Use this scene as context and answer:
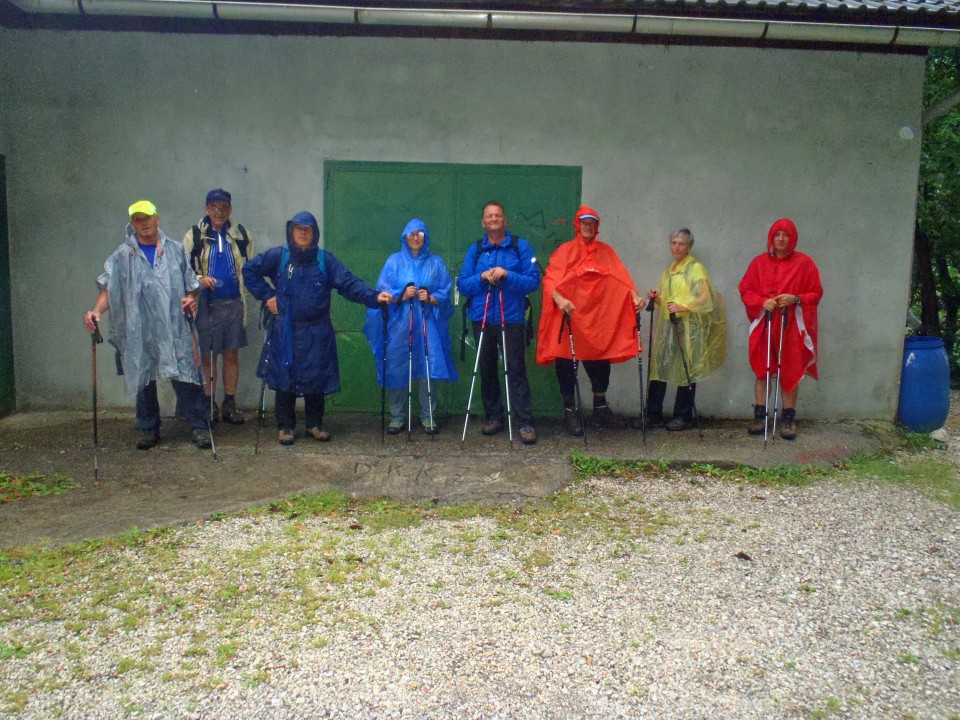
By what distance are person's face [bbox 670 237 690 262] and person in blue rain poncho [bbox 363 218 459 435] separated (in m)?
1.82

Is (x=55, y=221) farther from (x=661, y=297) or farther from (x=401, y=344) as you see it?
(x=661, y=297)

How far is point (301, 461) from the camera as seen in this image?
5.72m

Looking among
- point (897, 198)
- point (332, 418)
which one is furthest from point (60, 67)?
point (897, 198)

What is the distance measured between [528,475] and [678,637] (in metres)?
2.06

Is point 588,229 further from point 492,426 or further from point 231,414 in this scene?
point 231,414

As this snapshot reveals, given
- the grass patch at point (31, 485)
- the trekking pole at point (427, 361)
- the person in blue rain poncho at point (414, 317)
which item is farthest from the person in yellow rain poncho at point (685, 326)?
the grass patch at point (31, 485)

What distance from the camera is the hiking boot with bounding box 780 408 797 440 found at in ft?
A: 21.5

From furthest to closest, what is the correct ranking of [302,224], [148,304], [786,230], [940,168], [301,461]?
[940,168], [786,230], [302,224], [148,304], [301,461]

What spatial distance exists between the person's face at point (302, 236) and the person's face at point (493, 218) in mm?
1296

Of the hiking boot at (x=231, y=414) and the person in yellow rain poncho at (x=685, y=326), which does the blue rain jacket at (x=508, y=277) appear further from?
the hiking boot at (x=231, y=414)

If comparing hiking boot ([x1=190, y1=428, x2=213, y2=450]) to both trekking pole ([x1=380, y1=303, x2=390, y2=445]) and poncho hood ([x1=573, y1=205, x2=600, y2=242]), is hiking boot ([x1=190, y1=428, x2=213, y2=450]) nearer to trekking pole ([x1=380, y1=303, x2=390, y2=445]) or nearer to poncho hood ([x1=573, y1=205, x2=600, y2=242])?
trekking pole ([x1=380, y1=303, x2=390, y2=445])

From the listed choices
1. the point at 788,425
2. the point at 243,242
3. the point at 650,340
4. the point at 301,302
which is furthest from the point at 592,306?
the point at 243,242

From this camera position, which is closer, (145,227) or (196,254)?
(145,227)

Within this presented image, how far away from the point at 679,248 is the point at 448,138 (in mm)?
Result: 2108
